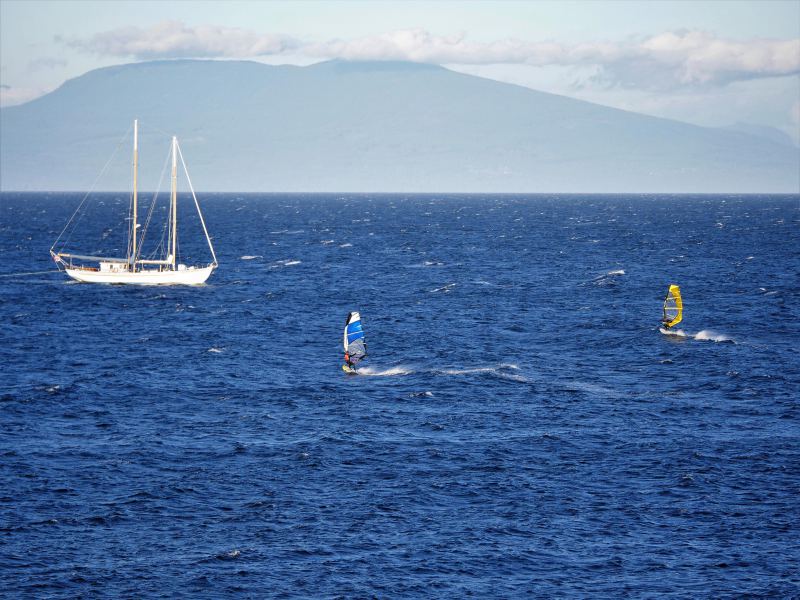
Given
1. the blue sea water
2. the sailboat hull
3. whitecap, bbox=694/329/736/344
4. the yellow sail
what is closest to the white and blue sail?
the blue sea water

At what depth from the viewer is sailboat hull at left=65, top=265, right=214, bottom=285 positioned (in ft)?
462

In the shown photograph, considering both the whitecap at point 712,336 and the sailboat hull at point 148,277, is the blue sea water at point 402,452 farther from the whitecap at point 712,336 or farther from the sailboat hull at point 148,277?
the sailboat hull at point 148,277

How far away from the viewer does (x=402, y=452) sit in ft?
216

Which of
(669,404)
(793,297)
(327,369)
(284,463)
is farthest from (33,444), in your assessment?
(793,297)

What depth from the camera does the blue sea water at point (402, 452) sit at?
160ft

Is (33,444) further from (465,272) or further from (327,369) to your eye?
(465,272)

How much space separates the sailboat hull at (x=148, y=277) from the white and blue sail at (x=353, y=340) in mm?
56210

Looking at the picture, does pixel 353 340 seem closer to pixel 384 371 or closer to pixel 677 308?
pixel 384 371

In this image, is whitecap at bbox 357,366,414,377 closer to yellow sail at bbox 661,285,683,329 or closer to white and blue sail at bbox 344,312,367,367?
white and blue sail at bbox 344,312,367,367

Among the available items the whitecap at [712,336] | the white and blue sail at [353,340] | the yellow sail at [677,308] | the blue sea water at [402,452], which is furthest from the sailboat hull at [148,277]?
the whitecap at [712,336]

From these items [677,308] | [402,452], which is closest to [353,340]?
[402,452]

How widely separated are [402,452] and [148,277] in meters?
82.8

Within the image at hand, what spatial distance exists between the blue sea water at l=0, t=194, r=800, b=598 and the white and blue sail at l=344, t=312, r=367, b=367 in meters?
1.95

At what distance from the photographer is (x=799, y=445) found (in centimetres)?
6681
